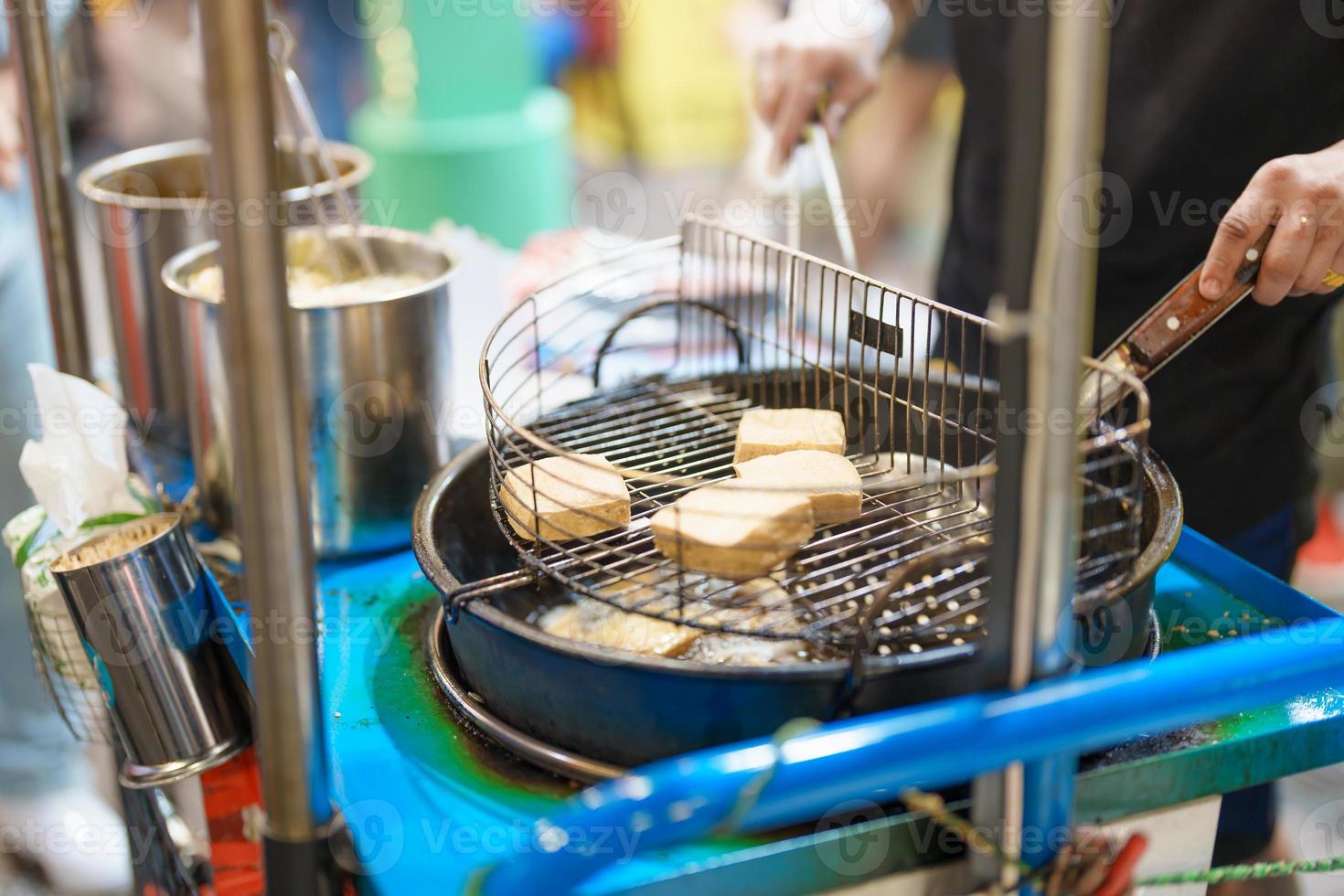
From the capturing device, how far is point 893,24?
2035 millimetres

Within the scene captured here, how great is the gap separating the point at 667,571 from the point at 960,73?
119 centimetres

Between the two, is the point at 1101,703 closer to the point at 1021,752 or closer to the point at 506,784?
the point at 1021,752

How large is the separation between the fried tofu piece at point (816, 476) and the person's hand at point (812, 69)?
2.67 ft

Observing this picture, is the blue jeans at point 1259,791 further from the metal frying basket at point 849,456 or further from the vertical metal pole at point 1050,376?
the vertical metal pole at point 1050,376

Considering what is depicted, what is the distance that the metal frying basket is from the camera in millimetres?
1015

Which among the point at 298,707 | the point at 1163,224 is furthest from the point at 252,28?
the point at 1163,224

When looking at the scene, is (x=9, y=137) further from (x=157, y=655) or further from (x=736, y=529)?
(x=736, y=529)

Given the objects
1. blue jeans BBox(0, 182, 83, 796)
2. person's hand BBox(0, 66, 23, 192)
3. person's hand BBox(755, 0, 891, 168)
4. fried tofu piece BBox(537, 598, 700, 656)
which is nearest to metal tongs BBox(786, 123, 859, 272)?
person's hand BBox(755, 0, 891, 168)

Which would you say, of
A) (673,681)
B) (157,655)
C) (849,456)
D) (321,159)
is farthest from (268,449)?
(321,159)

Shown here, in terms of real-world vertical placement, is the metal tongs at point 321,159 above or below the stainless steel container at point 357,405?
above

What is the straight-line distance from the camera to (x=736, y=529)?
105cm

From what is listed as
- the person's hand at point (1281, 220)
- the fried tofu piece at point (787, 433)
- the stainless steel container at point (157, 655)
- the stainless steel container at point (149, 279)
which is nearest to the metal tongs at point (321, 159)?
the stainless steel container at point (149, 279)

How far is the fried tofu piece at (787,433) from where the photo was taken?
128 centimetres

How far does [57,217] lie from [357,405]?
1.99ft
